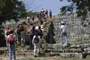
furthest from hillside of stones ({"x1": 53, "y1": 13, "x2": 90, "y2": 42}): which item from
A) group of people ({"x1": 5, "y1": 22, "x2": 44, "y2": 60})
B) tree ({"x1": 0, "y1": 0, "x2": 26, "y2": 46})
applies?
group of people ({"x1": 5, "y1": 22, "x2": 44, "y2": 60})

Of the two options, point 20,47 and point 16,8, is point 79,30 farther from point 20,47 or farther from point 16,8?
point 20,47

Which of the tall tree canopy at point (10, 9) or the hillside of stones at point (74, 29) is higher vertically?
the tall tree canopy at point (10, 9)

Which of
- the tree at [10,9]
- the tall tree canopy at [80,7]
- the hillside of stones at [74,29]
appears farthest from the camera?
the hillside of stones at [74,29]

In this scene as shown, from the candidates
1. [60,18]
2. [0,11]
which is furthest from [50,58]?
[60,18]

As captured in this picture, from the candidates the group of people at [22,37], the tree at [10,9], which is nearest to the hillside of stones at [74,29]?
the tree at [10,9]

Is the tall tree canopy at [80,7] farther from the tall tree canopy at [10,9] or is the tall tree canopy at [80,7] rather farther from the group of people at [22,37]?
the tall tree canopy at [10,9]

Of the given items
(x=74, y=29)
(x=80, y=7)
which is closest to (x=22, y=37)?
(x=80, y=7)

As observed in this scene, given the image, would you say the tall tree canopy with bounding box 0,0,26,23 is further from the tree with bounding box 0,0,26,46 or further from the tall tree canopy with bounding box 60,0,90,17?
the tall tree canopy with bounding box 60,0,90,17

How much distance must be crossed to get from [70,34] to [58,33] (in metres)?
1.36

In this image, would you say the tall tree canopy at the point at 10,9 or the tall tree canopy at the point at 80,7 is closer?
the tall tree canopy at the point at 80,7

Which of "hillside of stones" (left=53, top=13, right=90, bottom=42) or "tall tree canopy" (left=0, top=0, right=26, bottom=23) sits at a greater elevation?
"tall tree canopy" (left=0, top=0, right=26, bottom=23)

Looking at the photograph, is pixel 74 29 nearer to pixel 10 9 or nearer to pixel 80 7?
pixel 10 9

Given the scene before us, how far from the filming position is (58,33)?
20.0 meters

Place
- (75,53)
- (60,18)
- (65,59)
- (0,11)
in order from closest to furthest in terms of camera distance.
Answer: (65,59) → (75,53) → (0,11) → (60,18)
